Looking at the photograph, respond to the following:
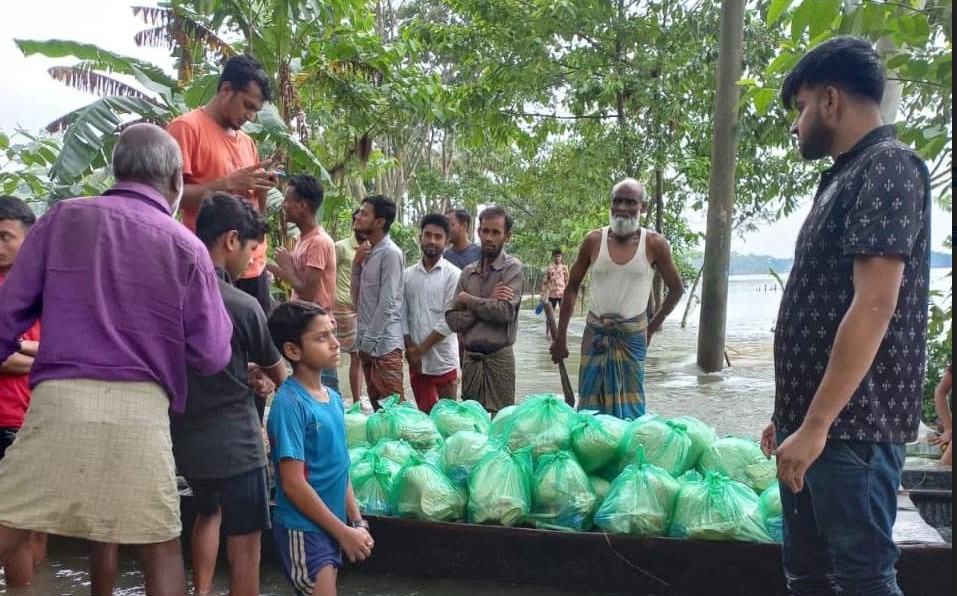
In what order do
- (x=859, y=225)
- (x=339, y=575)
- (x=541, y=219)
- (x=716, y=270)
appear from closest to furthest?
1. (x=859, y=225)
2. (x=339, y=575)
3. (x=716, y=270)
4. (x=541, y=219)

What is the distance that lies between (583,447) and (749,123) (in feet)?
23.4

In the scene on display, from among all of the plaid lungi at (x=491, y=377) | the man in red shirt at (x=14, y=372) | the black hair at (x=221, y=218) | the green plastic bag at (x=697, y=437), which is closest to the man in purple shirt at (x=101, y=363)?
the black hair at (x=221, y=218)

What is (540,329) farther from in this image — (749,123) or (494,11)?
(749,123)

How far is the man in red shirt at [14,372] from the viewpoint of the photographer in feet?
11.7

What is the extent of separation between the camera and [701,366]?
10.5 m

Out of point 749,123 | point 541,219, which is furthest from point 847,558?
point 541,219

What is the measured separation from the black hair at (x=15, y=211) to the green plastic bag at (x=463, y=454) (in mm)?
2103

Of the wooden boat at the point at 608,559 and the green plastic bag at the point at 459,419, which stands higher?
the green plastic bag at the point at 459,419

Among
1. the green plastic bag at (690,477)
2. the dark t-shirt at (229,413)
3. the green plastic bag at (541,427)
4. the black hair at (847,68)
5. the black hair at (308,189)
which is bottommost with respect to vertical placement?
the green plastic bag at (690,477)

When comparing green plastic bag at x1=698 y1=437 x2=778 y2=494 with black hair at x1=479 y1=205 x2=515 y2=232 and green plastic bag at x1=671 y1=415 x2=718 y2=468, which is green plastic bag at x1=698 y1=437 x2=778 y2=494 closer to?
green plastic bag at x1=671 y1=415 x2=718 y2=468

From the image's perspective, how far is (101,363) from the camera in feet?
8.15

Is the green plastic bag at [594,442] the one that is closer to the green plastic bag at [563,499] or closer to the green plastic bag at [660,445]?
the green plastic bag at [660,445]

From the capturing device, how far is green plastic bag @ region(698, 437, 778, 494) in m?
4.16

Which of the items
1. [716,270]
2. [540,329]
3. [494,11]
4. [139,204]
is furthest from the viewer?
[540,329]
